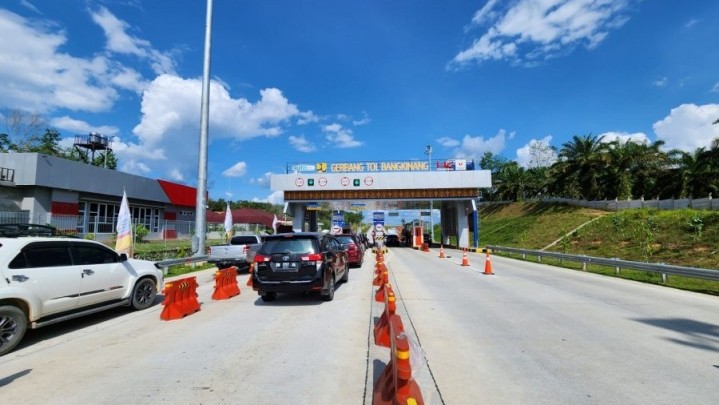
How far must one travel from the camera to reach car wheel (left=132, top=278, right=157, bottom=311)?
948 centimetres

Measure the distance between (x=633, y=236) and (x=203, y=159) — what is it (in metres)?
27.9

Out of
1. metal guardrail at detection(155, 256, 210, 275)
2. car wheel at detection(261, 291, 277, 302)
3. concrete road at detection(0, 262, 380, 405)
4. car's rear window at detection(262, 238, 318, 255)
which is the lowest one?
concrete road at detection(0, 262, 380, 405)

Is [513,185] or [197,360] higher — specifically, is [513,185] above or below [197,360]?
above

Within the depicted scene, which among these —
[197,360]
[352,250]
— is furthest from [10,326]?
[352,250]

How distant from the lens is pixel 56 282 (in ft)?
24.0

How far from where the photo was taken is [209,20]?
22.1 m

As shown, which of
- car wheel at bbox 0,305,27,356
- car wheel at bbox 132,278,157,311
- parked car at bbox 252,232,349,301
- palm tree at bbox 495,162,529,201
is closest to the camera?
car wheel at bbox 0,305,27,356

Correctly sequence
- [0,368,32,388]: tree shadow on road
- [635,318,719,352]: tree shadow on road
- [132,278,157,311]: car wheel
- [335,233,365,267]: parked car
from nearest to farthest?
1. [0,368,32,388]: tree shadow on road
2. [635,318,719,352]: tree shadow on road
3. [132,278,157,311]: car wheel
4. [335,233,365,267]: parked car

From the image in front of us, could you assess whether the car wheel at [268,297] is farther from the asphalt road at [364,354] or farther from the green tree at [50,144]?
the green tree at [50,144]

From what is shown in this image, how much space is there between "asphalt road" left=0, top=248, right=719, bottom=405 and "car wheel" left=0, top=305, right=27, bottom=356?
20 centimetres

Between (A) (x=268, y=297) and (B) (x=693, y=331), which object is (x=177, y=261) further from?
(B) (x=693, y=331)

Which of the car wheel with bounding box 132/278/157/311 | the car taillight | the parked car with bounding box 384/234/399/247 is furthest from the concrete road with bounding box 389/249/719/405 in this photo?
the parked car with bounding box 384/234/399/247

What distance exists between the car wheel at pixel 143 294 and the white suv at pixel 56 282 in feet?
0.07

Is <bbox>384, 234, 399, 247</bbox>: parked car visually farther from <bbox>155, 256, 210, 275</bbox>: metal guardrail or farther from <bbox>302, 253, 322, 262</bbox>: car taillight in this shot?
<bbox>302, 253, 322, 262</bbox>: car taillight
